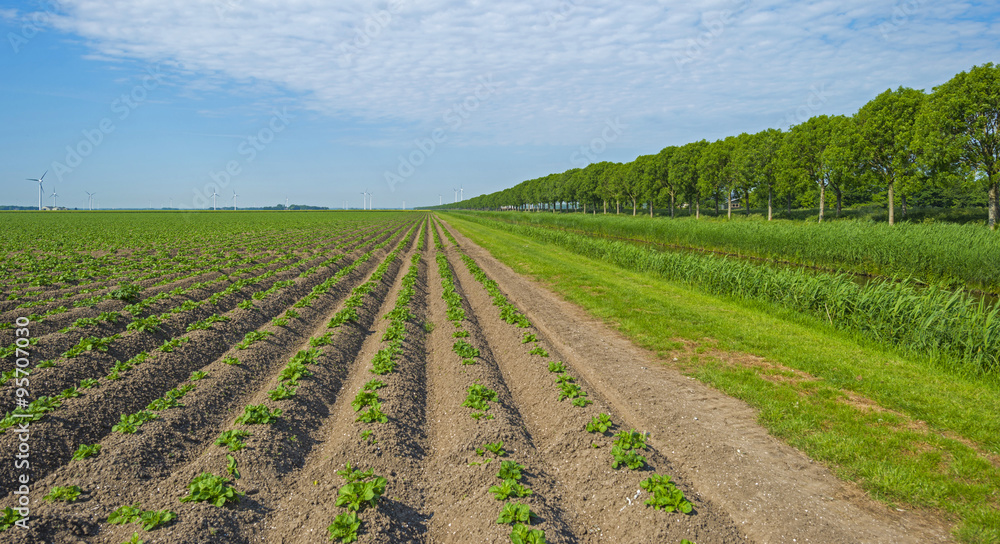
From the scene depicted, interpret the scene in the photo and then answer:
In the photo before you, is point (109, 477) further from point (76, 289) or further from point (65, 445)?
point (76, 289)

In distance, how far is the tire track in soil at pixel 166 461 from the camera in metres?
4.66

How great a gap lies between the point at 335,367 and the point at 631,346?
7.07 m

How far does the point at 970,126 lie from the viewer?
34.5 m

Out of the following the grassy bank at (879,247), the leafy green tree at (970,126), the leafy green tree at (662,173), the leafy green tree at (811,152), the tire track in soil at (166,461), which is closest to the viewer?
the tire track in soil at (166,461)

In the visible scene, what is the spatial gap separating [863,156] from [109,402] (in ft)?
181

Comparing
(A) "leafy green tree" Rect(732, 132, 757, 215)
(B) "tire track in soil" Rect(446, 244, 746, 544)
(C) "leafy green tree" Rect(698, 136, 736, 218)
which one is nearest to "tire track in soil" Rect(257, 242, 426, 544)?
(B) "tire track in soil" Rect(446, 244, 746, 544)

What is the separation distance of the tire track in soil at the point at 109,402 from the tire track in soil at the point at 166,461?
0.06m

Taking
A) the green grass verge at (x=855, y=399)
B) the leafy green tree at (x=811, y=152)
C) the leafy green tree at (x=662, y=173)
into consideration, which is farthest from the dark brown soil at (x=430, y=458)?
the leafy green tree at (x=662, y=173)

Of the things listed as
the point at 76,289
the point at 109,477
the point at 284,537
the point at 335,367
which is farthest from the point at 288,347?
the point at 76,289

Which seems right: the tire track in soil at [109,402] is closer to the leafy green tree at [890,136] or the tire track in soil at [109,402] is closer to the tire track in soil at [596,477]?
the tire track in soil at [596,477]

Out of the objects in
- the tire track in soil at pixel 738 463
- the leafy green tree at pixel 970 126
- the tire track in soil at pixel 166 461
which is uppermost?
the leafy green tree at pixel 970 126

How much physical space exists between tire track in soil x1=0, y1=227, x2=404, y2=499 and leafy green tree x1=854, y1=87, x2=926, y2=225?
50.5m

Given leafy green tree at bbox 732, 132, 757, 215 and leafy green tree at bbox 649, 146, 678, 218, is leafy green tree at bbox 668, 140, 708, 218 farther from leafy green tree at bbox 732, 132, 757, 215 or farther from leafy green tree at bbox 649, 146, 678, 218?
leafy green tree at bbox 732, 132, 757, 215

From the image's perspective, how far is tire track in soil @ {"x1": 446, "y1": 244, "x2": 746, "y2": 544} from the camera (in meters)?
4.85
